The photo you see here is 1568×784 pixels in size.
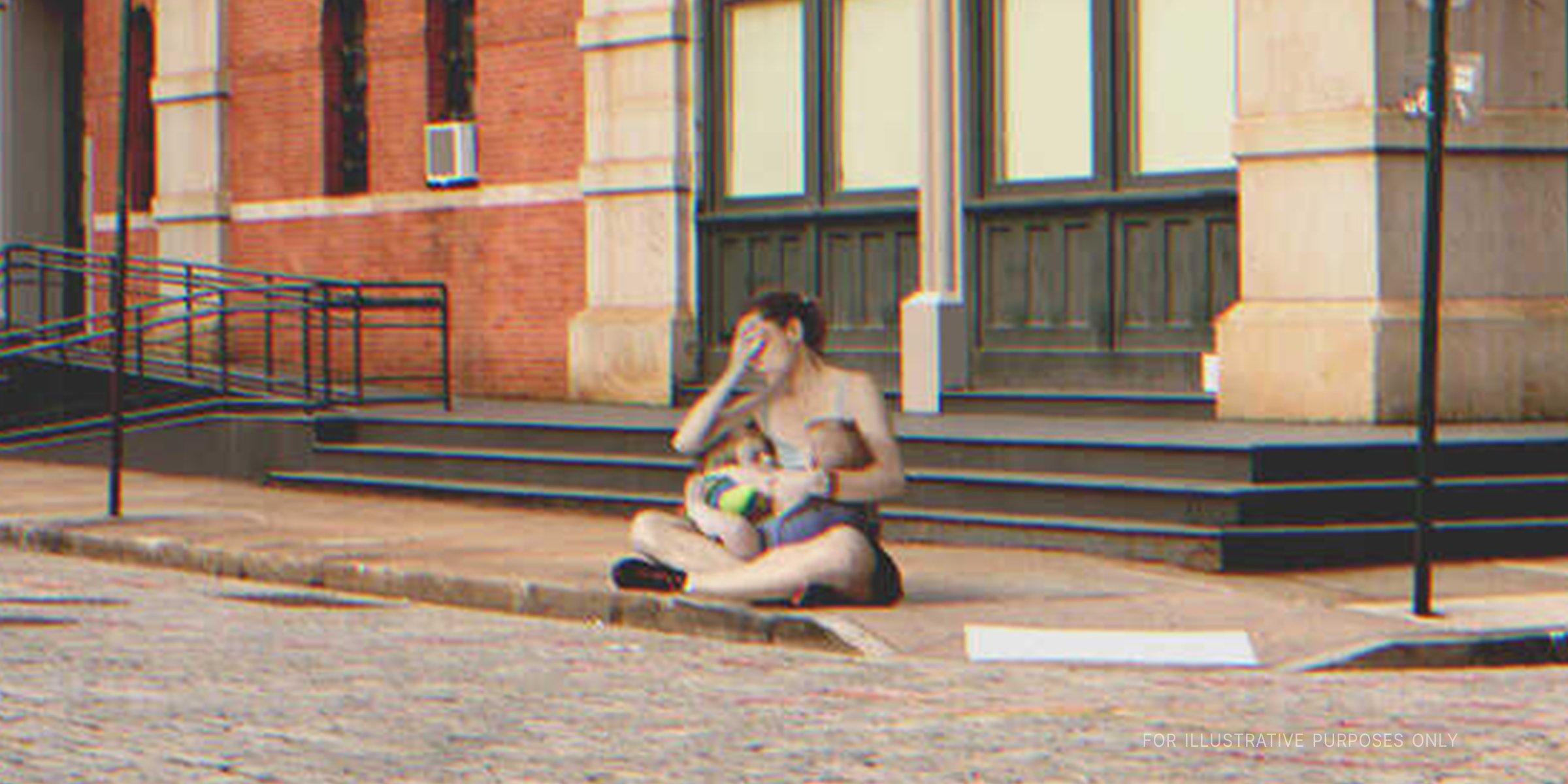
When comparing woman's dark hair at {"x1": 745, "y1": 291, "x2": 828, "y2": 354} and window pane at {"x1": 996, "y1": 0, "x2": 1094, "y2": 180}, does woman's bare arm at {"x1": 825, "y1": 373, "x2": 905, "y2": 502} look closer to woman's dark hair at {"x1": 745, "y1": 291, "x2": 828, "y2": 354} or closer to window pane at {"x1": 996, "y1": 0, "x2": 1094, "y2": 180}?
woman's dark hair at {"x1": 745, "y1": 291, "x2": 828, "y2": 354}

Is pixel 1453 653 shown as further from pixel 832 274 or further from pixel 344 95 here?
pixel 344 95

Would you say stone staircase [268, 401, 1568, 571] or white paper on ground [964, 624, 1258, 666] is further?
stone staircase [268, 401, 1568, 571]

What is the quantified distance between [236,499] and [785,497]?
7.08m

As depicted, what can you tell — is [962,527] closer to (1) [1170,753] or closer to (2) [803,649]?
(2) [803,649]

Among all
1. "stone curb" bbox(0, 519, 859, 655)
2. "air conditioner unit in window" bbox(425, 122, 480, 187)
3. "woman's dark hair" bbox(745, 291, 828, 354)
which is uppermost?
"air conditioner unit in window" bbox(425, 122, 480, 187)

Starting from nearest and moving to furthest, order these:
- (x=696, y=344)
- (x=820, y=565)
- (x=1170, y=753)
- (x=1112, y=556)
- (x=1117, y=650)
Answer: (x=1170, y=753) → (x=1117, y=650) → (x=820, y=565) → (x=1112, y=556) → (x=696, y=344)

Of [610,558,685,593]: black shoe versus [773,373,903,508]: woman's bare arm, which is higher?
[773,373,903,508]: woman's bare arm

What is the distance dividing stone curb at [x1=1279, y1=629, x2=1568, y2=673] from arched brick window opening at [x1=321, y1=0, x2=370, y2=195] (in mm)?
13879

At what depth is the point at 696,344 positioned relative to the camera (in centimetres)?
1847

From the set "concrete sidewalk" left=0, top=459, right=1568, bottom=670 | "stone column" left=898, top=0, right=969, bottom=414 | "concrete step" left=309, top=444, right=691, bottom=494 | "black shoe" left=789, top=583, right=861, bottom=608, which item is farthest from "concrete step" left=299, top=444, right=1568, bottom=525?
"stone column" left=898, top=0, right=969, bottom=414

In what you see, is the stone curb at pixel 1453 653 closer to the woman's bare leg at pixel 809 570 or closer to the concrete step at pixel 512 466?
the woman's bare leg at pixel 809 570

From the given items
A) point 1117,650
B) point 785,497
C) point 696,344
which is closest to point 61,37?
point 696,344

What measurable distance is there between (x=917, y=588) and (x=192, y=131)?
13.3 m

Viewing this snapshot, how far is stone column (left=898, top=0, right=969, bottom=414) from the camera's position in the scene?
54.0 ft
